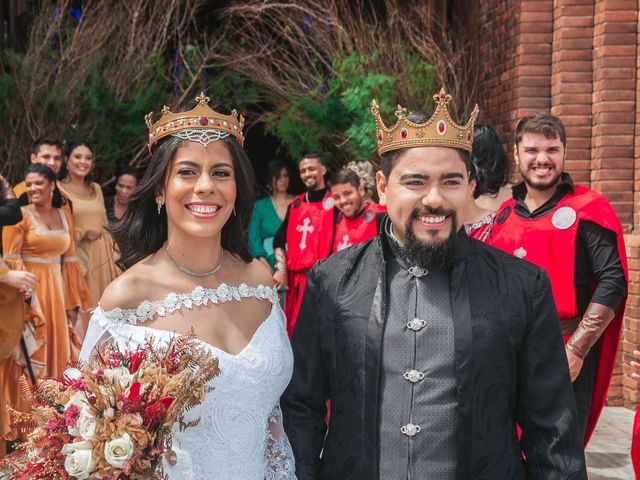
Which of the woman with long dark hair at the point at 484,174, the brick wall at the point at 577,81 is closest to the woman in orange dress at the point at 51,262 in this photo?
the woman with long dark hair at the point at 484,174

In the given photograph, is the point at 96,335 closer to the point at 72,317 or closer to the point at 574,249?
the point at 574,249

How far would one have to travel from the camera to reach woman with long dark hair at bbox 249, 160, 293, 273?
8.30 m

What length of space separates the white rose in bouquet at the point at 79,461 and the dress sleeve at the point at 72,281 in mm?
4625

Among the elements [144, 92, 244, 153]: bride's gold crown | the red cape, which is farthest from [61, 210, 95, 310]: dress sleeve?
[144, 92, 244, 153]: bride's gold crown

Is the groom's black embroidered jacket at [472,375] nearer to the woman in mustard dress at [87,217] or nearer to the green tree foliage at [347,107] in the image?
the woman in mustard dress at [87,217]

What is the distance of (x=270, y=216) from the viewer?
27.7ft

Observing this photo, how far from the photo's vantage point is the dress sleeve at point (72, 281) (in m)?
6.39

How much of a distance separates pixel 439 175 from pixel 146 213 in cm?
105

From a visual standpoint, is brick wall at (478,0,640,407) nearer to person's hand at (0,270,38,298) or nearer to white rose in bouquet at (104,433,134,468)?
person's hand at (0,270,38,298)

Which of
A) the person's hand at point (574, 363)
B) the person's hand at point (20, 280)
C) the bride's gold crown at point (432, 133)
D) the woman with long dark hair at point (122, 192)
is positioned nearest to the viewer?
the bride's gold crown at point (432, 133)

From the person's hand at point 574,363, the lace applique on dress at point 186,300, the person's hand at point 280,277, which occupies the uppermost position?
the lace applique on dress at point 186,300

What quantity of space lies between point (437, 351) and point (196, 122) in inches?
42.8

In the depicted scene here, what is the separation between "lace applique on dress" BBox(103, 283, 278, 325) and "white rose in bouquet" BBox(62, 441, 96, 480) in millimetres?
564

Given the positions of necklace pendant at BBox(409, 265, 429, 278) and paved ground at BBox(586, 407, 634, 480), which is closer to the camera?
necklace pendant at BBox(409, 265, 429, 278)
